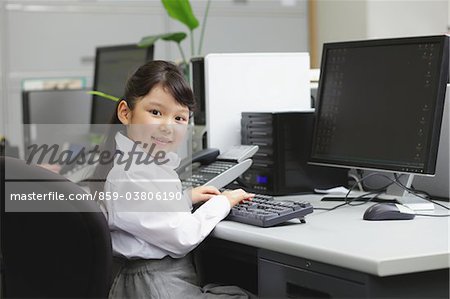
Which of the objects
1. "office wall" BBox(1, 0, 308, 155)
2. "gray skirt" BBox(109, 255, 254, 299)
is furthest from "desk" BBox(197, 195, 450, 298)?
"office wall" BBox(1, 0, 308, 155)

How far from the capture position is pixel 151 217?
1.54 m

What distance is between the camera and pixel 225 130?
7.44 ft

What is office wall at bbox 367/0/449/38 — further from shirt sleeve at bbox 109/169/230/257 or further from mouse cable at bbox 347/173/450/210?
shirt sleeve at bbox 109/169/230/257

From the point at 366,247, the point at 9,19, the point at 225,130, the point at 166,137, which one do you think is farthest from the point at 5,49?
the point at 366,247

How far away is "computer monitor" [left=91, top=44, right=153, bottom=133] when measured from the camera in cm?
301

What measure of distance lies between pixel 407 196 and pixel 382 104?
25 cm

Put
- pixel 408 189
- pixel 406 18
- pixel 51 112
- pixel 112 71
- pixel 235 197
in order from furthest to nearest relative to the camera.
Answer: pixel 406 18, pixel 51 112, pixel 112 71, pixel 408 189, pixel 235 197

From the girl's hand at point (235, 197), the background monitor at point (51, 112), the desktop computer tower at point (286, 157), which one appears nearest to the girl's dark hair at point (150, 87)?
the girl's hand at point (235, 197)

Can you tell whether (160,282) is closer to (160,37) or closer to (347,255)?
(347,255)

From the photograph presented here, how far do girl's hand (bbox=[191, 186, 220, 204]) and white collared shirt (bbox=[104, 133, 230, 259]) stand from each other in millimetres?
104

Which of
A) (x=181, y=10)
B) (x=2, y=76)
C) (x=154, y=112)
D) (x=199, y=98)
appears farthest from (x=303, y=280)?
(x=2, y=76)

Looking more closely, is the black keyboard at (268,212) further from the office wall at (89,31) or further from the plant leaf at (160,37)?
the office wall at (89,31)

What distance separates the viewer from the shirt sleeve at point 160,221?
1.53 m

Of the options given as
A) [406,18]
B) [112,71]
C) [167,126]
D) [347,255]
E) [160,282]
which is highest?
[406,18]
